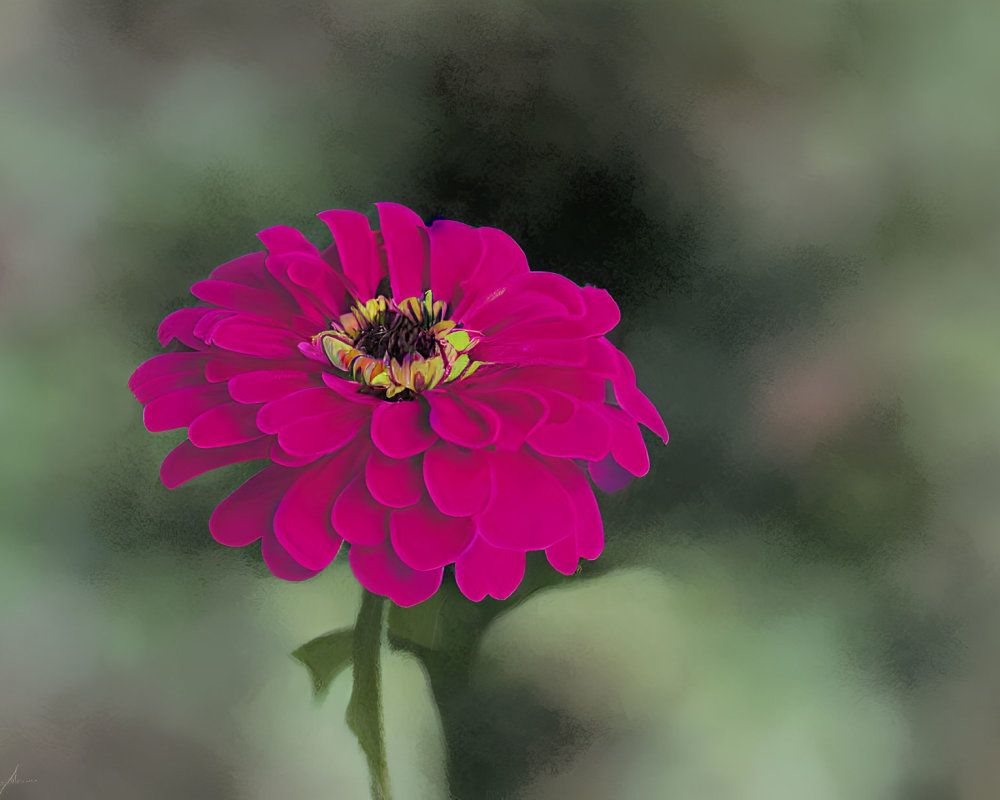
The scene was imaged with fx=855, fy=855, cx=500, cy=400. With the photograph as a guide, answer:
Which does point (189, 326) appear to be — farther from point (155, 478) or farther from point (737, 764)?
point (737, 764)

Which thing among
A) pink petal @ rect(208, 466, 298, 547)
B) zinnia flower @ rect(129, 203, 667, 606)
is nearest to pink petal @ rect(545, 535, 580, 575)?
zinnia flower @ rect(129, 203, 667, 606)

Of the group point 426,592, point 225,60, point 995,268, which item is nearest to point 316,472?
point 426,592

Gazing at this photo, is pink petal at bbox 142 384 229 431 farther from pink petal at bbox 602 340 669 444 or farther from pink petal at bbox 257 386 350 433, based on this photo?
pink petal at bbox 602 340 669 444

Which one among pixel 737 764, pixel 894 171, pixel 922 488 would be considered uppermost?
pixel 894 171
